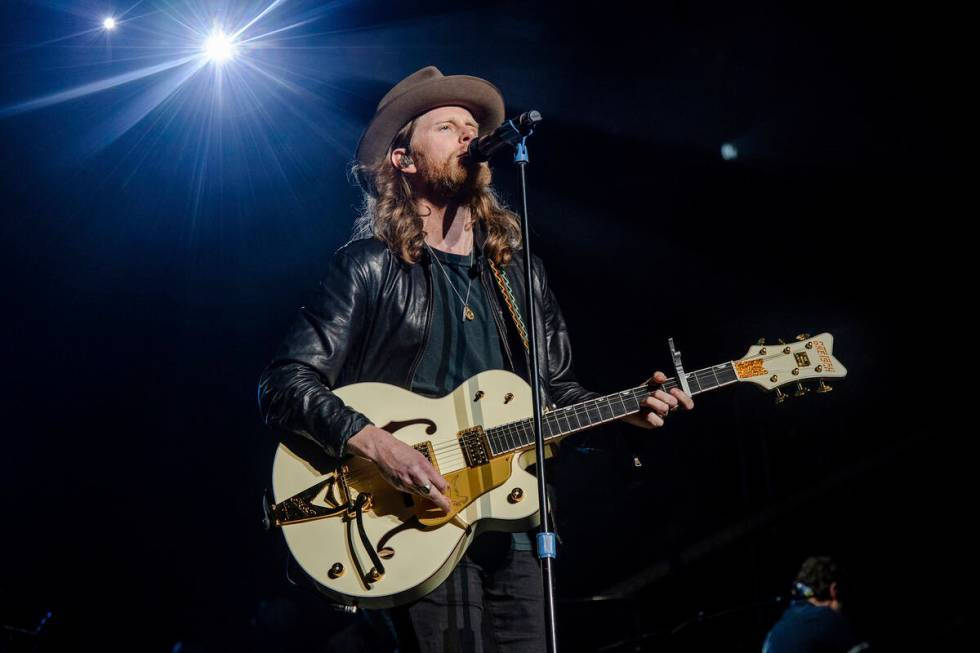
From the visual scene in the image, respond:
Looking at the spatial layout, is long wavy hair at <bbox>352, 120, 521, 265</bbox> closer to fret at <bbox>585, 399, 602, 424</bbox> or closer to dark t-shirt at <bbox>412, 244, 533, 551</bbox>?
dark t-shirt at <bbox>412, 244, 533, 551</bbox>

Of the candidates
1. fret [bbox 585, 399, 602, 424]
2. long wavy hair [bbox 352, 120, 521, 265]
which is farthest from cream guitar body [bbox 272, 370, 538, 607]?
long wavy hair [bbox 352, 120, 521, 265]

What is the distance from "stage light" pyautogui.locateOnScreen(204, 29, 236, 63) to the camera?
187 inches

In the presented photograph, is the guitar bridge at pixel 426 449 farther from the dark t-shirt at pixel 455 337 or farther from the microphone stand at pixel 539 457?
the microphone stand at pixel 539 457

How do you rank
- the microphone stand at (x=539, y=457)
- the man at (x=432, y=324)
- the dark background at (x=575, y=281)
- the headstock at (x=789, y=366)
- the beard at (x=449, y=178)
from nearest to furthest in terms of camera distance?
the microphone stand at (x=539, y=457)
the man at (x=432, y=324)
the headstock at (x=789, y=366)
the beard at (x=449, y=178)
the dark background at (x=575, y=281)

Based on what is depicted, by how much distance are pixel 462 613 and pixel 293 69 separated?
391cm

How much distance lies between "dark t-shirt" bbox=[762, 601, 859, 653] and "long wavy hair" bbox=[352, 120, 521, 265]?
3.50m

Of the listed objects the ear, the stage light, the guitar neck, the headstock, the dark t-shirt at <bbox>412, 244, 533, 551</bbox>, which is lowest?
the guitar neck

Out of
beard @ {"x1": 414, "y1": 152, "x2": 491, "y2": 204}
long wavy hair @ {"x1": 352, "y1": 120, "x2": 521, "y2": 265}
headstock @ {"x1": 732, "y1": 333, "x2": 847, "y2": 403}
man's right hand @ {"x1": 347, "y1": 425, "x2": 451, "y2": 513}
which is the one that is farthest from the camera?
beard @ {"x1": 414, "y1": 152, "x2": 491, "y2": 204}

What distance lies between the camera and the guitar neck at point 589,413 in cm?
258

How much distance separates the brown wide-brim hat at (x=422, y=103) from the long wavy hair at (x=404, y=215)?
0.14 ft

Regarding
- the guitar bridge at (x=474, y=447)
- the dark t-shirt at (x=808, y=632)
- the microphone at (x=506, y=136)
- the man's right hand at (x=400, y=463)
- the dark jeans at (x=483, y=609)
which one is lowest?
the dark jeans at (x=483, y=609)

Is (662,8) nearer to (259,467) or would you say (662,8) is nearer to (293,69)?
(293,69)

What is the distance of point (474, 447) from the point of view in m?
2.54

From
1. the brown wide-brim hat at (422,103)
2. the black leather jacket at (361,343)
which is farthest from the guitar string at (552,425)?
the brown wide-brim hat at (422,103)
